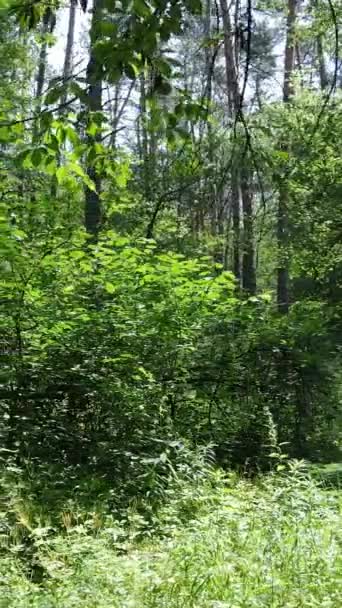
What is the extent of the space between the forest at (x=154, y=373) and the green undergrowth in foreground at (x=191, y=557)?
0.6 inches

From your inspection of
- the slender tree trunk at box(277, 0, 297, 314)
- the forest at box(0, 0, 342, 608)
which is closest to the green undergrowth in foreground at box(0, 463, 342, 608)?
the forest at box(0, 0, 342, 608)

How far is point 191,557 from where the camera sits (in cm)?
319

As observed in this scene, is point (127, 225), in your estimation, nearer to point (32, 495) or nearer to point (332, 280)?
point (332, 280)

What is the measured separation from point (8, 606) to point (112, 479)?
232cm

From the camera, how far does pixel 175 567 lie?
3119mm

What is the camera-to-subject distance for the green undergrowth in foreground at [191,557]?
2.79 metres

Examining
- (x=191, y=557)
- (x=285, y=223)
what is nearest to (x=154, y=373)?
(x=191, y=557)

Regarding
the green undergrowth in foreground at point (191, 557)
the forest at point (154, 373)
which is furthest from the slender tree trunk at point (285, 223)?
the green undergrowth in foreground at point (191, 557)

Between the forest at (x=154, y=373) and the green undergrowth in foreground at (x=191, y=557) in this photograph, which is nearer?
the forest at (x=154, y=373)

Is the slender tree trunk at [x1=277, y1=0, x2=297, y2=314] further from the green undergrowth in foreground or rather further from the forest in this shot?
the green undergrowth in foreground

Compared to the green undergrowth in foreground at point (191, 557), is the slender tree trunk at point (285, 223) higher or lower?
higher

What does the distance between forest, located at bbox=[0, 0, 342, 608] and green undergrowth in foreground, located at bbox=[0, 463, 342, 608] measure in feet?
0.05

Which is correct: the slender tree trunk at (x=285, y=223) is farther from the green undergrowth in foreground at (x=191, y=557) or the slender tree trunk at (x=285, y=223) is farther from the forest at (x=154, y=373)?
the green undergrowth in foreground at (x=191, y=557)

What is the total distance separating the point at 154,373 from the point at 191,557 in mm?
3030
